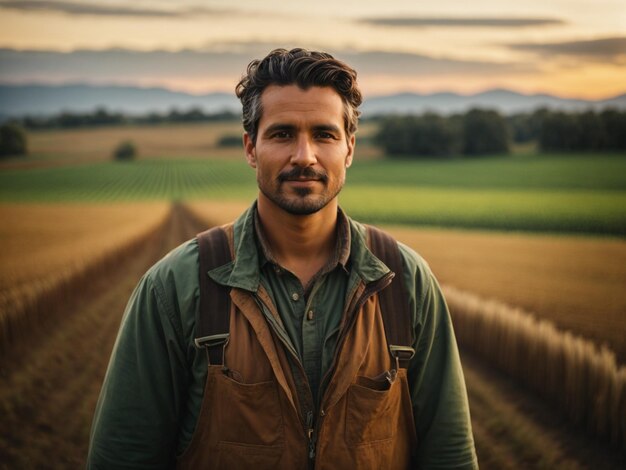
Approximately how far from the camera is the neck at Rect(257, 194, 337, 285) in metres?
2.42

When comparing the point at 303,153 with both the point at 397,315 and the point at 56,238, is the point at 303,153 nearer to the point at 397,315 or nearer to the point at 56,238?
the point at 397,315

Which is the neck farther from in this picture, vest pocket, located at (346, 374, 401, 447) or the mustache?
vest pocket, located at (346, 374, 401, 447)

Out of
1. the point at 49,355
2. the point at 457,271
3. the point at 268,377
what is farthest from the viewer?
the point at 457,271

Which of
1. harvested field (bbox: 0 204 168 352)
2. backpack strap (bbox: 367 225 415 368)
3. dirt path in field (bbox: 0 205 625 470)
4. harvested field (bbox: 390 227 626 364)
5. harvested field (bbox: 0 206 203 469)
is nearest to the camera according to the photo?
backpack strap (bbox: 367 225 415 368)

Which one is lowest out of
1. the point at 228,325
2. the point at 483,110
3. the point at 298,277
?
the point at 228,325

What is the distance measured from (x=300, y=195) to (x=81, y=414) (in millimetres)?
5728

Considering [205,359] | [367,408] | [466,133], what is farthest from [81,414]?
[466,133]

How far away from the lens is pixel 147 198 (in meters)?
48.1

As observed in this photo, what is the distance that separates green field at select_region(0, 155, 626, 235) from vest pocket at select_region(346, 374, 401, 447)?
2844 cm

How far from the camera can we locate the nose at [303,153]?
2289 millimetres

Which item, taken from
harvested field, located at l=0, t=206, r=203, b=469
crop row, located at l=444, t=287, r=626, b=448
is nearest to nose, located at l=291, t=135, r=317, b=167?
harvested field, located at l=0, t=206, r=203, b=469

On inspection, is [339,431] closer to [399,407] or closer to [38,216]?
[399,407]

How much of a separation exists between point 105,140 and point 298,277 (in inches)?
2959

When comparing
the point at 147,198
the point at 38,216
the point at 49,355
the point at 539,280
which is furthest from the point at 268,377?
the point at 147,198
